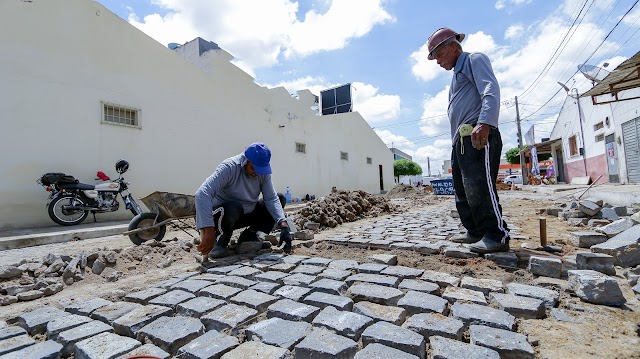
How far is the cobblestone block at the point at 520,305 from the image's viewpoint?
1.58 m

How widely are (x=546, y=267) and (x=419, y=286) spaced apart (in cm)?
95

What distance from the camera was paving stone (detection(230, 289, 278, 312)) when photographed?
1.80m

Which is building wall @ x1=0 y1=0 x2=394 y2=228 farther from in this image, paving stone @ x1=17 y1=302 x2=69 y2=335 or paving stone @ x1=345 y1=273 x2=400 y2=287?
paving stone @ x1=345 y1=273 x2=400 y2=287

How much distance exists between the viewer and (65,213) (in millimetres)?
6105

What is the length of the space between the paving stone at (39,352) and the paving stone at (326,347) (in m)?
1.09

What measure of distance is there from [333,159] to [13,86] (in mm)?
12697

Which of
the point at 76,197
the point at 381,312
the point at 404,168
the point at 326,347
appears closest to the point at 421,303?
the point at 381,312

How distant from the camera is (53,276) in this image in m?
2.69

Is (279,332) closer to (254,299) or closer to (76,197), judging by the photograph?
(254,299)

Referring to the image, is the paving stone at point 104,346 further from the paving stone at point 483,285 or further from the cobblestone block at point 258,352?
the paving stone at point 483,285

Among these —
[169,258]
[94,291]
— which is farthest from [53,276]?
[169,258]

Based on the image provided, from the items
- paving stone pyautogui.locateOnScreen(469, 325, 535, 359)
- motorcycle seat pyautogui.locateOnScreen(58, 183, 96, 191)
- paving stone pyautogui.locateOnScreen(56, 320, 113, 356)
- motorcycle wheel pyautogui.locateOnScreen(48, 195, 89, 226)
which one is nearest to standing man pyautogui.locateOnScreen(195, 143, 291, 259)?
paving stone pyautogui.locateOnScreen(56, 320, 113, 356)

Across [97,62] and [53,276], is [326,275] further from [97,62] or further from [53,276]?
[97,62]

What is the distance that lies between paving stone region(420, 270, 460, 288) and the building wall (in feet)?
24.0
